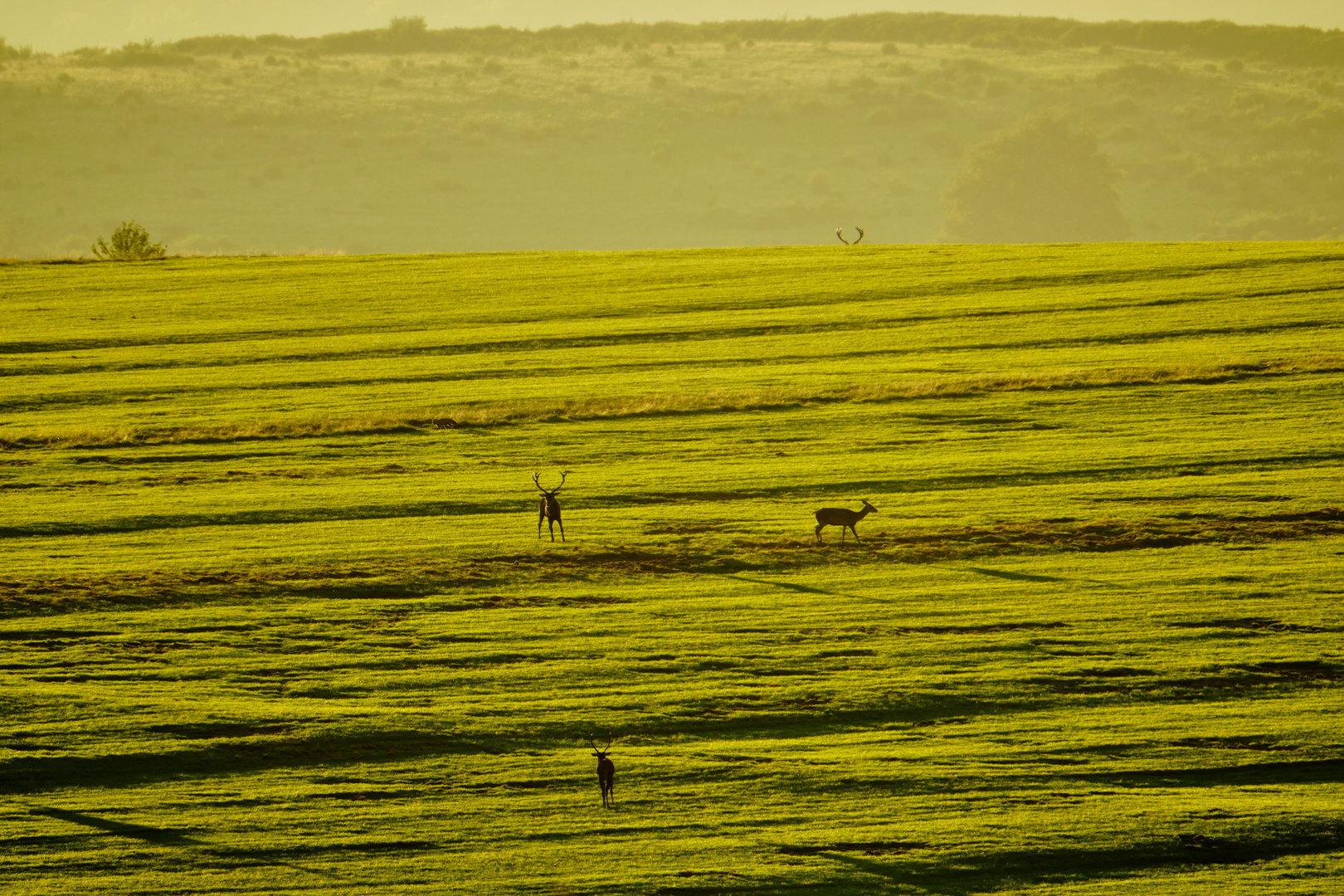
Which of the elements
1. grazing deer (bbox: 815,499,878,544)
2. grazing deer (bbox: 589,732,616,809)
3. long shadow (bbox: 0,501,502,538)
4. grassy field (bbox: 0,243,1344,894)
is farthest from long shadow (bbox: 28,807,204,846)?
grazing deer (bbox: 815,499,878,544)

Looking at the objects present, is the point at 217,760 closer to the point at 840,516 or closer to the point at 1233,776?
the point at 840,516

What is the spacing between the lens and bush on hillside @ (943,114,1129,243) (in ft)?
454

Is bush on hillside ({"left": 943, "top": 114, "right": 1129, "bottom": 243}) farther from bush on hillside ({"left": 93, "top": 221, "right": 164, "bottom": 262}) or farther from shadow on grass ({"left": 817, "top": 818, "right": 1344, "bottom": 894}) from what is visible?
shadow on grass ({"left": 817, "top": 818, "right": 1344, "bottom": 894})

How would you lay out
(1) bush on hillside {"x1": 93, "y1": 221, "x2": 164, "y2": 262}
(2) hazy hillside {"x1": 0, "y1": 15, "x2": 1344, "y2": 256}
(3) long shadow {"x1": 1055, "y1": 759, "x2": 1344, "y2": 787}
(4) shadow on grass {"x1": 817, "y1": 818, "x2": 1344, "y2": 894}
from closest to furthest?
(4) shadow on grass {"x1": 817, "y1": 818, "x2": 1344, "y2": 894}
(3) long shadow {"x1": 1055, "y1": 759, "x2": 1344, "y2": 787}
(1) bush on hillside {"x1": 93, "y1": 221, "x2": 164, "y2": 262}
(2) hazy hillside {"x1": 0, "y1": 15, "x2": 1344, "y2": 256}

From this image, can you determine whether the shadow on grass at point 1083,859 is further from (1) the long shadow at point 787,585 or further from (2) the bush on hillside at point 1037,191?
(2) the bush on hillside at point 1037,191

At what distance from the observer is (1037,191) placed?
141 meters

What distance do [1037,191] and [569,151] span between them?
205 feet

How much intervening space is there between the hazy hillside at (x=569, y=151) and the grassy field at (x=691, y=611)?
10288 centimetres

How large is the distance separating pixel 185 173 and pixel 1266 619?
510 ft

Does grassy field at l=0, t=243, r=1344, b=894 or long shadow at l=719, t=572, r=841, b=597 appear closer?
grassy field at l=0, t=243, r=1344, b=894

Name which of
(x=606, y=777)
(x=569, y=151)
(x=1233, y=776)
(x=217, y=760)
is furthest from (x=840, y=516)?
(x=569, y=151)

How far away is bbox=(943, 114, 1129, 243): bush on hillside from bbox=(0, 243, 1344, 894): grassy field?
318ft

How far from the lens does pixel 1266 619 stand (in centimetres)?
2356

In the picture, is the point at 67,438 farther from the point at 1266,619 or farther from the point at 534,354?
the point at 1266,619
